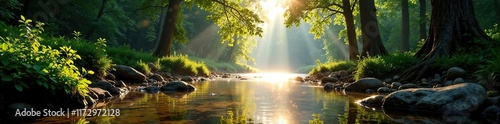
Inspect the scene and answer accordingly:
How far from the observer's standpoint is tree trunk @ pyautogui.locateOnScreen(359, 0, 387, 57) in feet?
50.4

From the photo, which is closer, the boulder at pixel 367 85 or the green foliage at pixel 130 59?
the boulder at pixel 367 85

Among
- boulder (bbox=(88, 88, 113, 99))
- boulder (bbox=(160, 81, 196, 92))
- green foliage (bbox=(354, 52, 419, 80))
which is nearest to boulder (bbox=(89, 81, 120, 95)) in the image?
boulder (bbox=(88, 88, 113, 99))

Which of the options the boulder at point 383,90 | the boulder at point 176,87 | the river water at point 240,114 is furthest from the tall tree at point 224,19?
the river water at point 240,114

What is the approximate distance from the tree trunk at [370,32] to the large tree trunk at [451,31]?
5.14 metres

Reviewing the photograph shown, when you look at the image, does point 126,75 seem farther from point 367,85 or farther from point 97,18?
point 97,18

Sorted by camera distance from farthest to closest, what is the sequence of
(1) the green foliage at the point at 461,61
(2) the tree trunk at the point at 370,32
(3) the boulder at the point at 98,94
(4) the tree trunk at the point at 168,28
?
(4) the tree trunk at the point at 168,28
(2) the tree trunk at the point at 370,32
(1) the green foliage at the point at 461,61
(3) the boulder at the point at 98,94

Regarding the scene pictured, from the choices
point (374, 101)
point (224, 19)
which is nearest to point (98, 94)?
point (374, 101)

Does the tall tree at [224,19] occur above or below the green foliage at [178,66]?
above

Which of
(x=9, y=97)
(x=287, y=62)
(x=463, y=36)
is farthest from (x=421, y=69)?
(x=287, y=62)

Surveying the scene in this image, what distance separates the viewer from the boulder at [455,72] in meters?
8.27

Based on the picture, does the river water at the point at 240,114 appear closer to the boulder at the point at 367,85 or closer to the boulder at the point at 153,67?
the boulder at the point at 367,85

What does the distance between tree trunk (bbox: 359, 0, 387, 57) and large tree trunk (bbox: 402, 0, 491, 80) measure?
5141 millimetres

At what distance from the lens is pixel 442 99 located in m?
5.73

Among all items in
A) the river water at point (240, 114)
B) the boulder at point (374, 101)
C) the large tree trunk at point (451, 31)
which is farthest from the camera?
the large tree trunk at point (451, 31)
